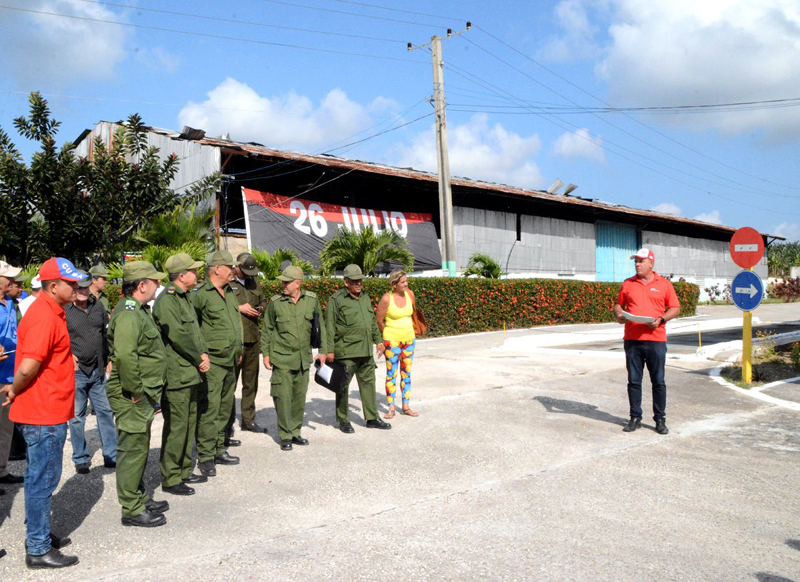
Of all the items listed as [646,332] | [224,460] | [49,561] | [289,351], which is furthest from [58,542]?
[646,332]

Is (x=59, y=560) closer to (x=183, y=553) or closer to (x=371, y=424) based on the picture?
(x=183, y=553)

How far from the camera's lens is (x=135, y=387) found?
4.82 m

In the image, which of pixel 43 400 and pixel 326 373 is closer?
pixel 43 400

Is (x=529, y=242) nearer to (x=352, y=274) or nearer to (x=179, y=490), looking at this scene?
(x=352, y=274)

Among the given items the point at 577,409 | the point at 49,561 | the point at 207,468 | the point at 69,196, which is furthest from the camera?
the point at 69,196

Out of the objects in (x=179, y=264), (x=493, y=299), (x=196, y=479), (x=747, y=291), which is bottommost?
(x=196, y=479)

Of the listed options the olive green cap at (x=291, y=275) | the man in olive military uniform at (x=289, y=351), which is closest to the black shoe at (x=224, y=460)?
the man in olive military uniform at (x=289, y=351)

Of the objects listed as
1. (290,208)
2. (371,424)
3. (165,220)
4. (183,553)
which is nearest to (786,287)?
(290,208)

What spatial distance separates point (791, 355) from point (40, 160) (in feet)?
47.5

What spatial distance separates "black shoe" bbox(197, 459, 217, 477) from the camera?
6094 mm

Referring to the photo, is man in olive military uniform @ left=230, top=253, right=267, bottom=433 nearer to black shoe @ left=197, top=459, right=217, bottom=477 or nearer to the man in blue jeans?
the man in blue jeans

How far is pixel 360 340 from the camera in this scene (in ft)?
25.9

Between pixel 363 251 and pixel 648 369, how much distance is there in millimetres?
12687

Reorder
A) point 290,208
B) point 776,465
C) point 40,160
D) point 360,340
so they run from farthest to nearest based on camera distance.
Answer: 1. point 290,208
2. point 40,160
3. point 360,340
4. point 776,465
